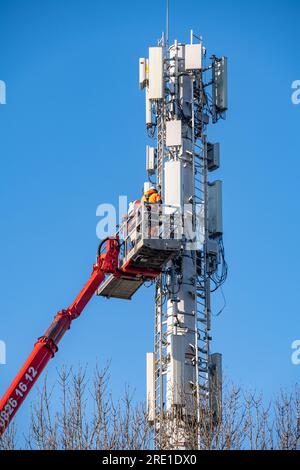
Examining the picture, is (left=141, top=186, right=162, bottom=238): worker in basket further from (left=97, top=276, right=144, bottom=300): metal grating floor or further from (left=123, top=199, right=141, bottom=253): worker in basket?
(left=97, top=276, right=144, bottom=300): metal grating floor

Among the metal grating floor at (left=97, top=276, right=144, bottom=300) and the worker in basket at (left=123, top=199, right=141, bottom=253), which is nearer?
the worker in basket at (left=123, top=199, right=141, bottom=253)

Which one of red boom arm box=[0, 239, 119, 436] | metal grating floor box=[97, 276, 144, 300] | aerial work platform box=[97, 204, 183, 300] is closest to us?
red boom arm box=[0, 239, 119, 436]

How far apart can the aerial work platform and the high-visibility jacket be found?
405mm

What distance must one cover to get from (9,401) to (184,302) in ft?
32.3

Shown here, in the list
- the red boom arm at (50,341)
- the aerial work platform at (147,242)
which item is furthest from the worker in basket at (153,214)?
the red boom arm at (50,341)

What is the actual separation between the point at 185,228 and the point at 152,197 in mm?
2556

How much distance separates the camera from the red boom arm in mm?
55750

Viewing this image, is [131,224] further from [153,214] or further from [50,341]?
[50,341]

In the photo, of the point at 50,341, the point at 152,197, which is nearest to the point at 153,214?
the point at 152,197

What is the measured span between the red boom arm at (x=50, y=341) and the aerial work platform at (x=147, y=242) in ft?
1.73

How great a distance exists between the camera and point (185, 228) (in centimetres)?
6116

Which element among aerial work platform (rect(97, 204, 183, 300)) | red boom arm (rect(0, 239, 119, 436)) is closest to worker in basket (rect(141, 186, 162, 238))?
aerial work platform (rect(97, 204, 183, 300))

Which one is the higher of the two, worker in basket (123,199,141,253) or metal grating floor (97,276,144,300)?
worker in basket (123,199,141,253)

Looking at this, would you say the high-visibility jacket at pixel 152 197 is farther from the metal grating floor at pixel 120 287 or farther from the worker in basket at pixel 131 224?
the metal grating floor at pixel 120 287
